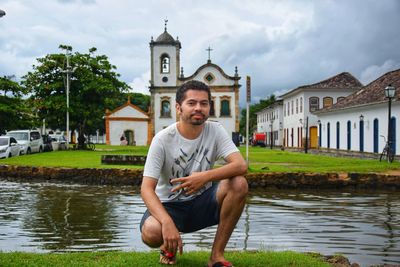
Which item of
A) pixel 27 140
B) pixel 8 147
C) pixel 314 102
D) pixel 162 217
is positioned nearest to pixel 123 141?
pixel 314 102

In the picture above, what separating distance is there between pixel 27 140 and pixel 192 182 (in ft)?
88.0

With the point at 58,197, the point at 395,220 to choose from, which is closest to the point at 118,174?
the point at 58,197

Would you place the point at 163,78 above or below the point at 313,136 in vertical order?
above

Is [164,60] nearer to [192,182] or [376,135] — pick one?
[376,135]

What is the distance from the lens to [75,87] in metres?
36.6

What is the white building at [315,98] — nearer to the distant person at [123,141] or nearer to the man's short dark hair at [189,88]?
the distant person at [123,141]

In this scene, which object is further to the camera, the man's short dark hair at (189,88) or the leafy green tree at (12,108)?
the leafy green tree at (12,108)

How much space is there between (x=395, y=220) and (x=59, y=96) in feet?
98.2

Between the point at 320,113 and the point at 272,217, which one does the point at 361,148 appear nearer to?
the point at 320,113

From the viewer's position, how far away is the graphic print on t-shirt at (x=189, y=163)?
4.13 m

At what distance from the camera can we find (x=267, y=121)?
2872 inches

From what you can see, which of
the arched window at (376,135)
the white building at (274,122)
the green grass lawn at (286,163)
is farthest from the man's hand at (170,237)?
the white building at (274,122)

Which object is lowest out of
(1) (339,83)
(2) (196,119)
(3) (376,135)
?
(2) (196,119)

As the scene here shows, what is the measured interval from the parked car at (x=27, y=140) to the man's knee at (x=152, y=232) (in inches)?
994
